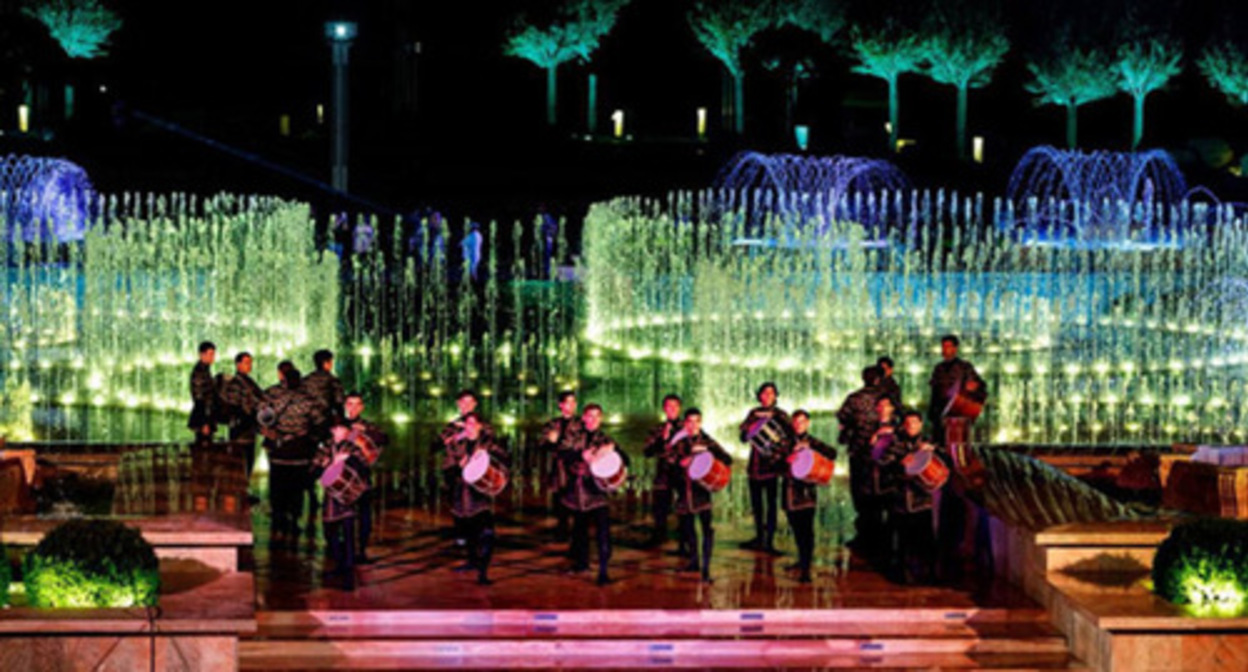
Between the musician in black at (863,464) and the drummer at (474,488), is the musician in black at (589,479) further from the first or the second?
the musician in black at (863,464)

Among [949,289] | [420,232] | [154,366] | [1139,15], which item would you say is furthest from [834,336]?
[1139,15]

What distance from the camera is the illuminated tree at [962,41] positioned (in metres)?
56.5

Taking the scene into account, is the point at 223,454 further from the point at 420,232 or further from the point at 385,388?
the point at 420,232

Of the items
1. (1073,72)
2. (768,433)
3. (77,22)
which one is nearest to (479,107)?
(77,22)

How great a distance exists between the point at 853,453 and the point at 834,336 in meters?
12.6

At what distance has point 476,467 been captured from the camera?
577 inches

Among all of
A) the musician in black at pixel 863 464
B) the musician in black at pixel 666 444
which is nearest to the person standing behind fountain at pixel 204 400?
the musician in black at pixel 666 444

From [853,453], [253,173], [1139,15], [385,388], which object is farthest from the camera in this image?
[1139,15]

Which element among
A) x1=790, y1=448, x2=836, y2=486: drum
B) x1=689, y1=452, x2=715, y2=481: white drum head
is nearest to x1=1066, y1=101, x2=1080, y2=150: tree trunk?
x1=790, y1=448, x2=836, y2=486: drum

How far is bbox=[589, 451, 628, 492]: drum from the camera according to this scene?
14.6 meters

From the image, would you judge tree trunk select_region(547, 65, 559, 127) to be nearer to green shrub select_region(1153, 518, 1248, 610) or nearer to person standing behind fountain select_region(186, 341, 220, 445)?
person standing behind fountain select_region(186, 341, 220, 445)

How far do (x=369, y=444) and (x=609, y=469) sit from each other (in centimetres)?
164

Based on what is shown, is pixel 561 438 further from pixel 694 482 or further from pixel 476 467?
pixel 694 482

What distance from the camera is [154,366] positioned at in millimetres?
25500
